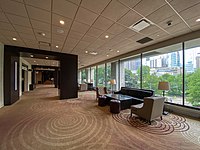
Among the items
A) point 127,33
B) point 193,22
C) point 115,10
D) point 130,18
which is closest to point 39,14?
point 115,10

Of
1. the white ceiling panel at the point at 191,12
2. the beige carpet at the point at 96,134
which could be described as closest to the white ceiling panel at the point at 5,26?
the beige carpet at the point at 96,134

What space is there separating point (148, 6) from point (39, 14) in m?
2.80

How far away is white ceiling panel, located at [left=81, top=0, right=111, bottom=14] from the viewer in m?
2.44

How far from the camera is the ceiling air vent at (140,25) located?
11.1ft

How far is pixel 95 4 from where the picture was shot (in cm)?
254

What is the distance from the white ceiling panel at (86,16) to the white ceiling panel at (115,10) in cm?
32

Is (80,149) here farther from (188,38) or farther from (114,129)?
(188,38)

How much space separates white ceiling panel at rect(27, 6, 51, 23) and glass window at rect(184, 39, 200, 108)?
531 centimetres

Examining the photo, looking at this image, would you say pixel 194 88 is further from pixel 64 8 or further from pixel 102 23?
pixel 64 8

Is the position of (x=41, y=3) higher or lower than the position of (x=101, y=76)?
higher

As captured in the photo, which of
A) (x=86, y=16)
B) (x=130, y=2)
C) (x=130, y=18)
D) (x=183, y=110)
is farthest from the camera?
(x=183, y=110)

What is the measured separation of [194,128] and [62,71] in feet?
23.2

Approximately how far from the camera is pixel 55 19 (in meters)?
3.19


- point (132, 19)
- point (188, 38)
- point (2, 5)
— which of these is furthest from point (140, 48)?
point (2, 5)
